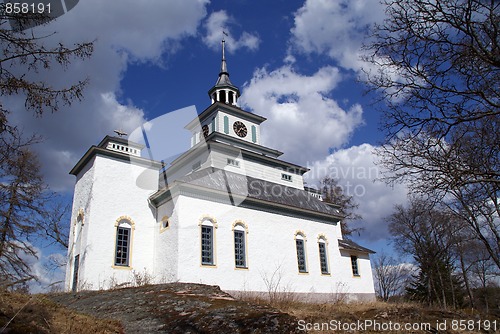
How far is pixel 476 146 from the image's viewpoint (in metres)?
8.39

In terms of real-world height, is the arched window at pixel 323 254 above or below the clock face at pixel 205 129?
below

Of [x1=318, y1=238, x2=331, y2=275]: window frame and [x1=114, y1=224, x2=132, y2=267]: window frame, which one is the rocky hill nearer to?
[x1=114, y1=224, x2=132, y2=267]: window frame

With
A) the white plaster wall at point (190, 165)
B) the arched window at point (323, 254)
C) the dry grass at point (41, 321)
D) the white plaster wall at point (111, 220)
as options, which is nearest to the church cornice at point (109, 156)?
the white plaster wall at point (111, 220)

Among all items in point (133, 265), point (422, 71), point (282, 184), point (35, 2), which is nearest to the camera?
point (35, 2)

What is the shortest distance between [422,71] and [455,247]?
32.2m

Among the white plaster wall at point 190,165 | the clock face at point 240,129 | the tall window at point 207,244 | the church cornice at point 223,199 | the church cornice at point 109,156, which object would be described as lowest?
the tall window at point 207,244

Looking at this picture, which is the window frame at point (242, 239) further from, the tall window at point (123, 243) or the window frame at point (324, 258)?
the window frame at point (324, 258)

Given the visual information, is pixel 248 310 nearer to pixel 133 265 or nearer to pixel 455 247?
pixel 133 265

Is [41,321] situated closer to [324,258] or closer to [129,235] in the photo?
[129,235]

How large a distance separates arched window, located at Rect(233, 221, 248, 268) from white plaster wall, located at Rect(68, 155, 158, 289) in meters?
4.26

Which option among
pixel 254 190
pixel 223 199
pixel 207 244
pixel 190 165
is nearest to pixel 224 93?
pixel 190 165

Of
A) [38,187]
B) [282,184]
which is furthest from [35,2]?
[282,184]

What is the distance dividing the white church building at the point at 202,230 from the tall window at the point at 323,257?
6 centimetres

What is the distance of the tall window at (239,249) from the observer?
19.4 meters
